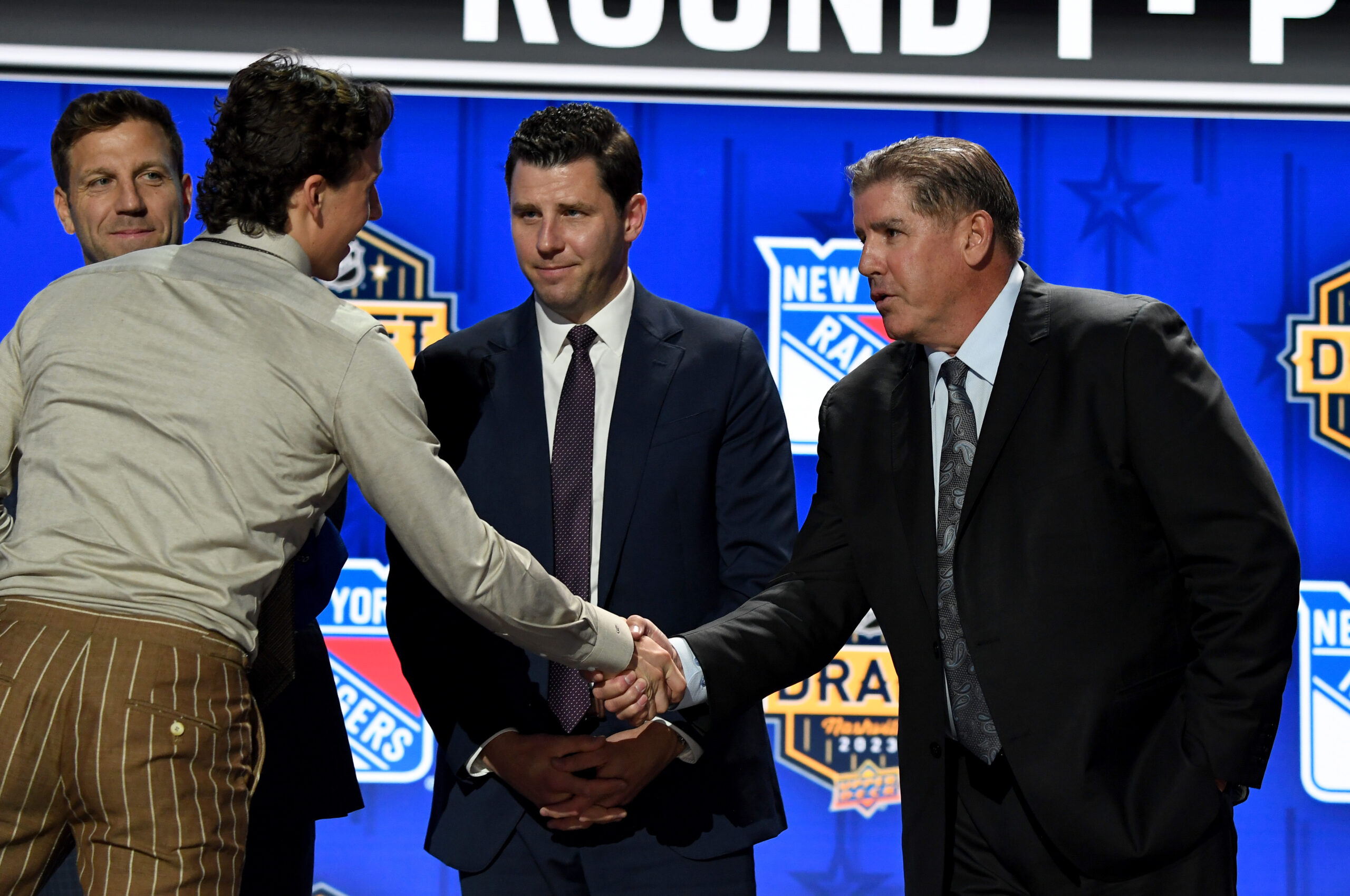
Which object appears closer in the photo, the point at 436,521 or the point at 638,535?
the point at 436,521

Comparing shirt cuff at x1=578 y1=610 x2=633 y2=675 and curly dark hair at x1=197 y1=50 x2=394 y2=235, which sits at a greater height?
curly dark hair at x1=197 y1=50 x2=394 y2=235

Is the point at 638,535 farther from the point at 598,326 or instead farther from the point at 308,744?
the point at 308,744

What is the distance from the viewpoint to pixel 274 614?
1757 mm

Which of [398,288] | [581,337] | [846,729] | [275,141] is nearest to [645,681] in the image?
[581,337]

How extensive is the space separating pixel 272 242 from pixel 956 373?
1027mm

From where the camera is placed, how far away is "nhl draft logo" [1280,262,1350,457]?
11.8 ft

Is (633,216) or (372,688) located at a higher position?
(633,216)

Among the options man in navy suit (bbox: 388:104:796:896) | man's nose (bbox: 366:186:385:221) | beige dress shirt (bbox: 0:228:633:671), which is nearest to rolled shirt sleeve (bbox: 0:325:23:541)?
beige dress shirt (bbox: 0:228:633:671)

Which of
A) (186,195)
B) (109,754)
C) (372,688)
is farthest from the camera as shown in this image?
(372,688)

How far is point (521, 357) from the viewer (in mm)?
2160

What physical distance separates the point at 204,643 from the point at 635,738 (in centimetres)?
74

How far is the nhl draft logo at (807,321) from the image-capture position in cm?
358

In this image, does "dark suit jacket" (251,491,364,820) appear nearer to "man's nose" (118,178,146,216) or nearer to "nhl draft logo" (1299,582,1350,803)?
"man's nose" (118,178,146,216)

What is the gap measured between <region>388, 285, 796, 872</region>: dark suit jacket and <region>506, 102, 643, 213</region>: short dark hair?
0.24 meters
